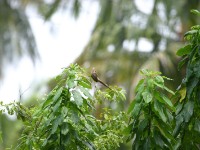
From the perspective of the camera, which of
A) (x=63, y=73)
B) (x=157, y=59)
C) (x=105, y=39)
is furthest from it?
(x=105, y=39)

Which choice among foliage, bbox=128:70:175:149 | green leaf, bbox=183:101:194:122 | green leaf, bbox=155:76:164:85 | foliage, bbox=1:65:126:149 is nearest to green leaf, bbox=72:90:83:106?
foliage, bbox=1:65:126:149

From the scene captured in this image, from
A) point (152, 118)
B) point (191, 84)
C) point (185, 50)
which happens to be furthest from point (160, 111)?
point (185, 50)

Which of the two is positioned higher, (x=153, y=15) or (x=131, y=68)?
(x=153, y=15)

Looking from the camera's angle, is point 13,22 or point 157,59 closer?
point 157,59

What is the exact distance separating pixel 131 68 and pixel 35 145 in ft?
20.3

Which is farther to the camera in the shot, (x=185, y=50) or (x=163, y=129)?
(x=185, y=50)

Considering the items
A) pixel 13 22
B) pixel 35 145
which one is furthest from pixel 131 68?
pixel 13 22

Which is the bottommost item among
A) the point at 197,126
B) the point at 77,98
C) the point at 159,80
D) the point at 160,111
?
the point at 197,126

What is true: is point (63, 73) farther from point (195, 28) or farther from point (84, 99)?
point (195, 28)

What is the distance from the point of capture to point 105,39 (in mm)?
9945

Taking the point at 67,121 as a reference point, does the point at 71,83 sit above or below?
above

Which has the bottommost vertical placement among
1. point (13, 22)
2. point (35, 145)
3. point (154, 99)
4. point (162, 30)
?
point (154, 99)

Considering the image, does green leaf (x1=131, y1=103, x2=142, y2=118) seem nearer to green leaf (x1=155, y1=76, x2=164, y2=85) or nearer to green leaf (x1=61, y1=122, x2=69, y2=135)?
green leaf (x1=155, y1=76, x2=164, y2=85)

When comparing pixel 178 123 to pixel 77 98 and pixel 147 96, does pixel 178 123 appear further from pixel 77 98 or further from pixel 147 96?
pixel 77 98
